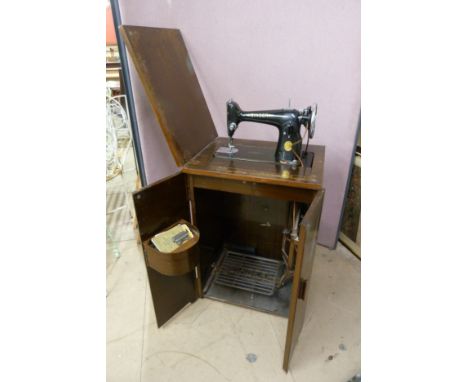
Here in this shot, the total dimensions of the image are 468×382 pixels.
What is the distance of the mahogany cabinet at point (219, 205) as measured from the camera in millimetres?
1140

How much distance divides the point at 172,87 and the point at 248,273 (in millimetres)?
1175

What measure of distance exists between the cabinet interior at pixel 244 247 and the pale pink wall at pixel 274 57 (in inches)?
17.1

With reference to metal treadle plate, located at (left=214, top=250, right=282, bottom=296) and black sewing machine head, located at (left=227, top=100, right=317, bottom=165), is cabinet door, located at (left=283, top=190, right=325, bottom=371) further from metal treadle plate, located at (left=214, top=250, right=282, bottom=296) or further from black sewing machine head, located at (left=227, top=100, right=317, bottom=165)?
metal treadle plate, located at (left=214, top=250, right=282, bottom=296)

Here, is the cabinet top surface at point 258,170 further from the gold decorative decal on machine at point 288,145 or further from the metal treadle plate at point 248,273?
the metal treadle plate at point 248,273

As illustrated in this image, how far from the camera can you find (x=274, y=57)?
1.57 meters

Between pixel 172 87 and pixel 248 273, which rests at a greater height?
pixel 172 87

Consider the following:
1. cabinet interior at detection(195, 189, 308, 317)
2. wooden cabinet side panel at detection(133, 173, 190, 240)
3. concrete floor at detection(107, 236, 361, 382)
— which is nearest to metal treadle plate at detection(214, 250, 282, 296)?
cabinet interior at detection(195, 189, 308, 317)

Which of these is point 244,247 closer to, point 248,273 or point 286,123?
point 248,273

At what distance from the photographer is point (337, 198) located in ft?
6.04

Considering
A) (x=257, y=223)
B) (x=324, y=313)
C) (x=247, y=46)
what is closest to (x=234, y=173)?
(x=257, y=223)

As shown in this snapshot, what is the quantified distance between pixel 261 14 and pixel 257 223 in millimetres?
1212

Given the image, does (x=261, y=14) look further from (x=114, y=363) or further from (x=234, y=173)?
(x=114, y=363)

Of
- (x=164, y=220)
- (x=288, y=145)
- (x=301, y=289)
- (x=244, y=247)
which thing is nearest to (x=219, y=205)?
(x=244, y=247)
